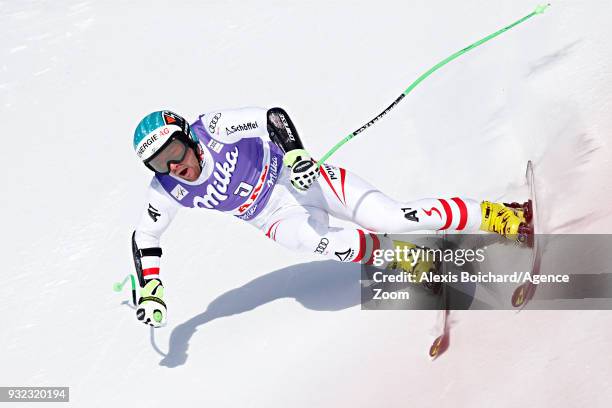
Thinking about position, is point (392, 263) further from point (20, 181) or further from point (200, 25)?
point (200, 25)

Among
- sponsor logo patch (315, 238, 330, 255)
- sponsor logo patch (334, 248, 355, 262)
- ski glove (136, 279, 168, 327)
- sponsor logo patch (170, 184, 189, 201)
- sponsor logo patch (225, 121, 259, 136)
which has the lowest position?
ski glove (136, 279, 168, 327)

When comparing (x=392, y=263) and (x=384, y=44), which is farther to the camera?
(x=384, y=44)

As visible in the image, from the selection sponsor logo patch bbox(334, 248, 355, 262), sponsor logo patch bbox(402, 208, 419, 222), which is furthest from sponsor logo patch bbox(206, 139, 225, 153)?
sponsor logo patch bbox(402, 208, 419, 222)

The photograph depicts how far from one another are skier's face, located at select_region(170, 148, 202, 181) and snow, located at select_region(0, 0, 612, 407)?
1429 millimetres

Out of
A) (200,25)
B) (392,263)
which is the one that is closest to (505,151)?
(392,263)

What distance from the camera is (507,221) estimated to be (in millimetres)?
5508

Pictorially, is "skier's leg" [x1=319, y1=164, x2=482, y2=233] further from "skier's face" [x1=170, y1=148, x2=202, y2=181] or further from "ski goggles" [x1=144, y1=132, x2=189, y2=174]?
"ski goggles" [x1=144, y1=132, x2=189, y2=174]

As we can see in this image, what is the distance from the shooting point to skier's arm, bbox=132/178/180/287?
18.6 ft

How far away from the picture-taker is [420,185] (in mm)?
7012

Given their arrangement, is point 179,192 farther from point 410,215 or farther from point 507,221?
point 507,221

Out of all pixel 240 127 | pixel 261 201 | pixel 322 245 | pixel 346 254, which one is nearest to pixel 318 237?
pixel 322 245

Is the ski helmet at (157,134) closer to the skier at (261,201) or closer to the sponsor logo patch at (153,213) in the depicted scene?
the skier at (261,201)

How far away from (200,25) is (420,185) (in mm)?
4399

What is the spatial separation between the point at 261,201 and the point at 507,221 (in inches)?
67.1
